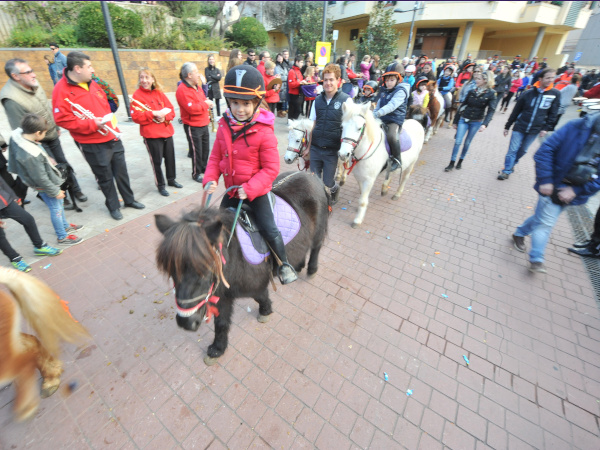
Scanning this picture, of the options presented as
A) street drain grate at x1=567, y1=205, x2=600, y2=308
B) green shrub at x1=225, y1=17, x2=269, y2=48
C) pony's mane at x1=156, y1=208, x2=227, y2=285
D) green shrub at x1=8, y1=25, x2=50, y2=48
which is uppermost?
green shrub at x1=225, y1=17, x2=269, y2=48

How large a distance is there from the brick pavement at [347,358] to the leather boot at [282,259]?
0.71 meters

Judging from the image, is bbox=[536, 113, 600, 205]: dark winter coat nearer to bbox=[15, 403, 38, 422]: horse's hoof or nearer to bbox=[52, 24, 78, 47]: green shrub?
bbox=[15, 403, 38, 422]: horse's hoof

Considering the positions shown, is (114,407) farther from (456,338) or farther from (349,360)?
(456,338)

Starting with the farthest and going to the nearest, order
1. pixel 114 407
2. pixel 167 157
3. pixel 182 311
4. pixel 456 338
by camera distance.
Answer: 1. pixel 167 157
2. pixel 456 338
3. pixel 114 407
4. pixel 182 311

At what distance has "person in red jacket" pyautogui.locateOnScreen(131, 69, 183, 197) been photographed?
482 centimetres

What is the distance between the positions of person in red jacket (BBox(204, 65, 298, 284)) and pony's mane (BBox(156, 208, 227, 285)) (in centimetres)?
59

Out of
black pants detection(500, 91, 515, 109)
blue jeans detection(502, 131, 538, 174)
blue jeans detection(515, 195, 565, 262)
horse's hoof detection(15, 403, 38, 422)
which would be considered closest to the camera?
horse's hoof detection(15, 403, 38, 422)

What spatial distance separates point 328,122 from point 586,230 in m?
5.38

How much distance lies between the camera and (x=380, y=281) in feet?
12.6

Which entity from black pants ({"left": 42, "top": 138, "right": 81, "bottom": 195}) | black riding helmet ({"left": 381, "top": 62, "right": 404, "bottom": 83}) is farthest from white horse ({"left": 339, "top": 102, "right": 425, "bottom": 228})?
black pants ({"left": 42, "top": 138, "right": 81, "bottom": 195})

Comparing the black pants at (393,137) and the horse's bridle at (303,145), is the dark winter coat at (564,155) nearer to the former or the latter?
the black pants at (393,137)

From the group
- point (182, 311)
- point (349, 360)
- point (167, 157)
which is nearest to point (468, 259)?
point (349, 360)

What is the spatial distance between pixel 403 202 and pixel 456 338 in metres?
3.54

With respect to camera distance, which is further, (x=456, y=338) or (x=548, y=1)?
(x=548, y=1)
